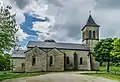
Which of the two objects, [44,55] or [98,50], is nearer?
[98,50]

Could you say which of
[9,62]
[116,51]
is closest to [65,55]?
[116,51]

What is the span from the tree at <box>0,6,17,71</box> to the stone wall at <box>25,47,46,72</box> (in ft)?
96.2

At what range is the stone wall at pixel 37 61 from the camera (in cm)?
5434

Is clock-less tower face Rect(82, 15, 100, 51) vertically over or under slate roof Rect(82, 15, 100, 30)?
under

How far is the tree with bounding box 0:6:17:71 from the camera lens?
23.8m

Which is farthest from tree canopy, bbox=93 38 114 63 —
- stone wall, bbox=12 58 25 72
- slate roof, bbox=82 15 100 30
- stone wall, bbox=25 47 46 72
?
stone wall, bbox=12 58 25 72

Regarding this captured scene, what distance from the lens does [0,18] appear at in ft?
82.2

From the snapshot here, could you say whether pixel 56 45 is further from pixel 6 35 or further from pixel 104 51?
pixel 6 35

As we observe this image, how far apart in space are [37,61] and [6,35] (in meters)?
31.2

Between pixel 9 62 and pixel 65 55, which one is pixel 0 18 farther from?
pixel 65 55

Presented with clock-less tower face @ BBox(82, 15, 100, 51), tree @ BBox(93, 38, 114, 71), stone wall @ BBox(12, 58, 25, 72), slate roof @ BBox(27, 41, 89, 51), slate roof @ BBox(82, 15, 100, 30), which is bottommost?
stone wall @ BBox(12, 58, 25, 72)

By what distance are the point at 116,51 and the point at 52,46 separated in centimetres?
2246

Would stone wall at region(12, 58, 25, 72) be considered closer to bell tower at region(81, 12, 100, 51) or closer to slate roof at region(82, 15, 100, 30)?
bell tower at region(81, 12, 100, 51)

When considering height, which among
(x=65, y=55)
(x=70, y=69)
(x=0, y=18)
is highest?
(x=0, y=18)
